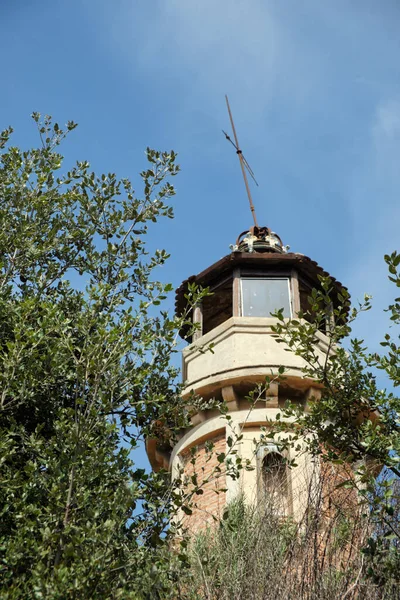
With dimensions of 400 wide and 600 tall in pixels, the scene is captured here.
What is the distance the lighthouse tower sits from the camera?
1310 cm

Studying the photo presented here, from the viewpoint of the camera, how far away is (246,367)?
14.4m

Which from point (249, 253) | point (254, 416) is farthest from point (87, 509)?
point (249, 253)

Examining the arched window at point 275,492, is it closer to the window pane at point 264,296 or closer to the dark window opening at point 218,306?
the window pane at point 264,296

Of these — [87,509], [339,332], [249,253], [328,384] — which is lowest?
[87,509]

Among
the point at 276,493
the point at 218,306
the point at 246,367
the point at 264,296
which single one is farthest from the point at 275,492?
the point at 218,306

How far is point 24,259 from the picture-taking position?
7.91 m

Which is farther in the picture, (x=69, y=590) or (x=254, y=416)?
(x=254, y=416)

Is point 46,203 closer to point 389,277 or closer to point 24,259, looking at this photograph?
point 24,259

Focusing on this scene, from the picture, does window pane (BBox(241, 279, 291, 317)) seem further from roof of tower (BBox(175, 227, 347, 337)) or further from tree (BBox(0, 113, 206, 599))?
tree (BBox(0, 113, 206, 599))

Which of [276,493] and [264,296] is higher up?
[264,296]

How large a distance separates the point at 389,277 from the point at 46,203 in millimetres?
3390

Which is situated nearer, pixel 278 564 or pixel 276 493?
pixel 278 564

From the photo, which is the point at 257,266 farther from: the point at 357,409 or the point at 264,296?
the point at 357,409

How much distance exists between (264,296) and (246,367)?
223 centimetres
